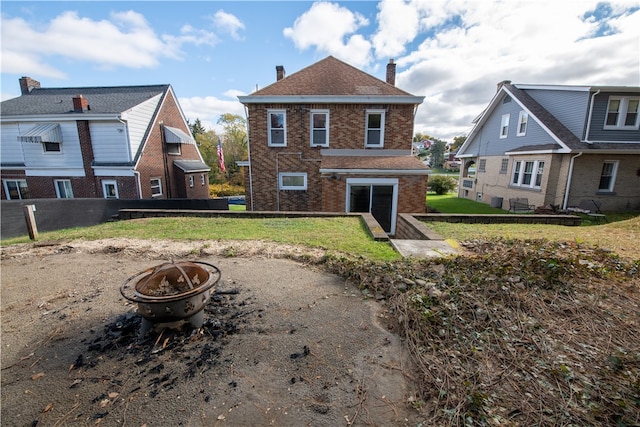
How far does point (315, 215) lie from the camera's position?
10000mm

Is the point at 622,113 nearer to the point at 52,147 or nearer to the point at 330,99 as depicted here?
the point at 330,99

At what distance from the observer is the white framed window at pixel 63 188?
17.2m

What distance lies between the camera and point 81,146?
1656 cm

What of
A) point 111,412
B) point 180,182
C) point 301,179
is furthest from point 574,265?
point 180,182

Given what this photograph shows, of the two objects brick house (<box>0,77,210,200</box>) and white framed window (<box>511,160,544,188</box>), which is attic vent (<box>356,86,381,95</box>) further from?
brick house (<box>0,77,210,200</box>)

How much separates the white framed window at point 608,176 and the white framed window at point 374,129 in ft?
36.7

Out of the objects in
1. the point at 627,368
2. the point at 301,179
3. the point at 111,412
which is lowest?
the point at 111,412

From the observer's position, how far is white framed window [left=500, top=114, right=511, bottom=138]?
1778 cm

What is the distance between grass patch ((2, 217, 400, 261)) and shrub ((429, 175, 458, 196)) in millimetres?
19260

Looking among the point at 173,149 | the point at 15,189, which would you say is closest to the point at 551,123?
the point at 173,149

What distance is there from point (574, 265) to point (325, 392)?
182 inches

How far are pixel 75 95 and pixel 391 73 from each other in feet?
66.7

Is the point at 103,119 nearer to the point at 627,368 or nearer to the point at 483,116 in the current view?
the point at 627,368

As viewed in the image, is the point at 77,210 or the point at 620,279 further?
the point at 77,210
